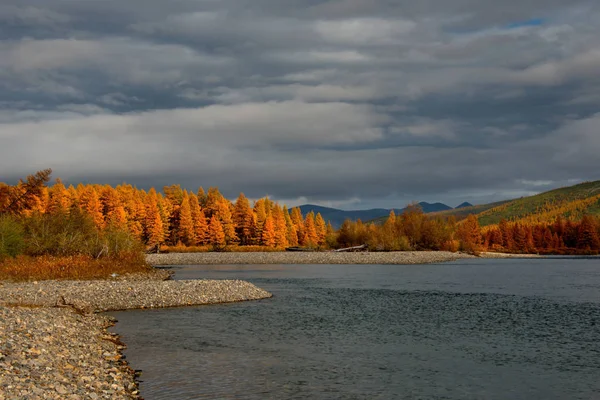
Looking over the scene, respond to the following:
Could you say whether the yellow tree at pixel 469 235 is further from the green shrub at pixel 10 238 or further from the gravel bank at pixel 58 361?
the gravel bank at pixel 58 361

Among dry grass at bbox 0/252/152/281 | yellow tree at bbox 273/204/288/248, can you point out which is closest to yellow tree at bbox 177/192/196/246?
yellow tree at bbox 273/204/288/248

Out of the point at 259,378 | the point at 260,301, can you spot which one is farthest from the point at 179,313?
the point at 259,378

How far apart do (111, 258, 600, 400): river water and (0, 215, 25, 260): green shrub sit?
2570 cm

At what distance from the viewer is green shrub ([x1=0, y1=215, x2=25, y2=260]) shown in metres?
53.3

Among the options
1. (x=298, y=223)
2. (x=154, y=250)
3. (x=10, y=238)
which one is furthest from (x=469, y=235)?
(x=10, y=238)

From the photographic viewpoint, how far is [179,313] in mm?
35875

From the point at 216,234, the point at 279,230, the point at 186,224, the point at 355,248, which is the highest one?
the point at 186,224

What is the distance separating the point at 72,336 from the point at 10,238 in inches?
1420

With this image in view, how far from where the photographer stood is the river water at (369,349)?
1861cm

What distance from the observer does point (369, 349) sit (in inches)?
998

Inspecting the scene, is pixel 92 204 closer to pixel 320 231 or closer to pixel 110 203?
pixel 110 203

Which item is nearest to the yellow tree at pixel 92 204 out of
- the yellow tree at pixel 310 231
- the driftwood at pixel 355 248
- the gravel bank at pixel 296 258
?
the gravel bank at pixel 296 258

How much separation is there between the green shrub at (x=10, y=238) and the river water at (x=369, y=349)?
25.7 meters

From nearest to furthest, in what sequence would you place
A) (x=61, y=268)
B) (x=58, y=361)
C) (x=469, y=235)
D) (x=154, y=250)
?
1. (x=58, y=361)
2. (x=61, y=268)
3. (x=154, y=250)
4. (x=469, y=235)
